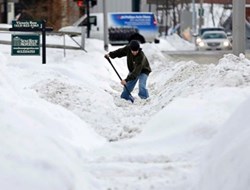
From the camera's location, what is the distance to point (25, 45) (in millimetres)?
18797

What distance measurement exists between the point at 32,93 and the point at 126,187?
4.30 m

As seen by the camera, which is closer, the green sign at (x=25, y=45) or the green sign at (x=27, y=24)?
the green sign at (x=25, y=45)

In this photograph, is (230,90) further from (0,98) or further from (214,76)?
(0,98)

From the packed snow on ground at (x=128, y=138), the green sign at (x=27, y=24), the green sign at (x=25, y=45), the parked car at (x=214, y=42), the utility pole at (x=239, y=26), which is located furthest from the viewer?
the parked car at (x=214, y=42)

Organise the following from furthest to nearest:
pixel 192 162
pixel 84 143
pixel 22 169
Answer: pixel 84 143, pixel 192 162, pixel 22 169

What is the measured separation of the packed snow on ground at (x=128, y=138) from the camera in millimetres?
6102

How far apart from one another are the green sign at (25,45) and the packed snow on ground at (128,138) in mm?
5176

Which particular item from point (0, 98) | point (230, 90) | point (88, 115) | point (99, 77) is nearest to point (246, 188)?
point (0, 98)

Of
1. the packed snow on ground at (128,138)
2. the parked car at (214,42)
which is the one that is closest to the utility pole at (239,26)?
the packed snow on ground at (128,138)

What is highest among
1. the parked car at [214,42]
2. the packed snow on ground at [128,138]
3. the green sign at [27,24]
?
the green sign at [27,24]

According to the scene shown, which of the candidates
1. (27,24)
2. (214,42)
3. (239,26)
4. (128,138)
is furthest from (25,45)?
(214,42)

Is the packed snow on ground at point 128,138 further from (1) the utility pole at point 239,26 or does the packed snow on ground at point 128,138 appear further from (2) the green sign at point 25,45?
(1) the utility pole at point 239,26

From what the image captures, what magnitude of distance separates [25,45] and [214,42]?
2136cm

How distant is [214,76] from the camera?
1162 cm
